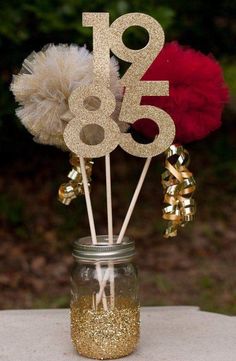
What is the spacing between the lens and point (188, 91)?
53.3 inches

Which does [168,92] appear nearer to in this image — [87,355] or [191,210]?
[191,210]

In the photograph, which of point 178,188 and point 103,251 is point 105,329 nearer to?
point 103,251

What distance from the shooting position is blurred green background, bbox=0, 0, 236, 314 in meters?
2.56

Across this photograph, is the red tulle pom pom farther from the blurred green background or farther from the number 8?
the blurred green background

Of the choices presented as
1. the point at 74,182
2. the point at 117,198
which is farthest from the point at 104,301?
the point at 117,198

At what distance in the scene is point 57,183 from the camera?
3.33 m

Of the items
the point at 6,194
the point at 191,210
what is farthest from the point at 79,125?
the point at 6,194

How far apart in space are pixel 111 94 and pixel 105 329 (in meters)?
0.39

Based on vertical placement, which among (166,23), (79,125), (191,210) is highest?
(166,23)

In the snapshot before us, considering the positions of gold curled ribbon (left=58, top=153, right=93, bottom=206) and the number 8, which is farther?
gold curled ribbon (left=58, top=153, right=93, bottom=206)

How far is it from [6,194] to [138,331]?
1.93 meters

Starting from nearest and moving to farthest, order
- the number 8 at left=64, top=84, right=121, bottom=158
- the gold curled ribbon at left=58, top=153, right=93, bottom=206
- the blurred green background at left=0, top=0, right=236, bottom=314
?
1. the number 8 at left=64, top=84, right=121, bottom=158
2. the gold curled ribbon at left=58, top=153, right=93, bottom=206
3. the blurred green background at left=0, top=0, right=236, bottom=314

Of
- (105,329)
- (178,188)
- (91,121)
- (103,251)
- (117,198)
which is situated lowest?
(105,329)

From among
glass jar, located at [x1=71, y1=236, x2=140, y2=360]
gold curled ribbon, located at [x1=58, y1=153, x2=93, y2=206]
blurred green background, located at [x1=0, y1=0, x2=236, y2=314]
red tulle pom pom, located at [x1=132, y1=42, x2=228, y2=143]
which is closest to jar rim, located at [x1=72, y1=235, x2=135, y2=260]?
glass jar, located at [x1=71, y1=236, x2=140, y2=360]
